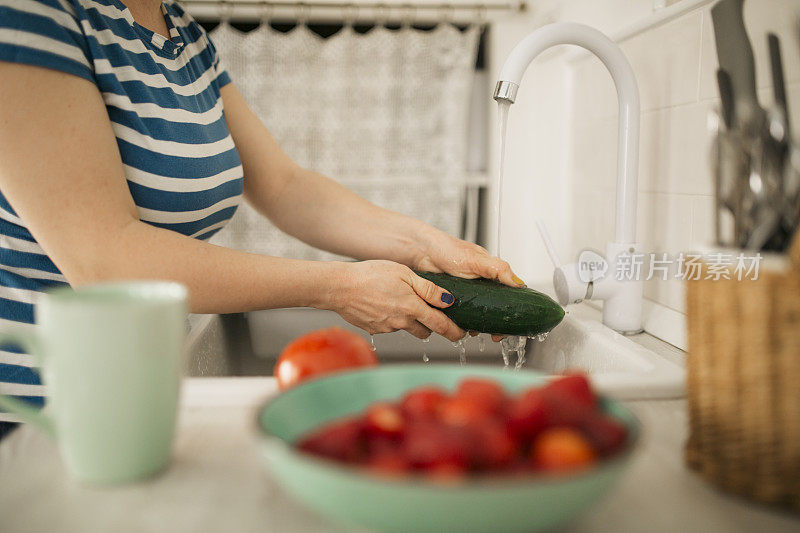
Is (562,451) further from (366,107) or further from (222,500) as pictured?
(366,107)

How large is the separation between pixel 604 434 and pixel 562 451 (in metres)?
0.03

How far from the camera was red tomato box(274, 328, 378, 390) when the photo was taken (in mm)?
508

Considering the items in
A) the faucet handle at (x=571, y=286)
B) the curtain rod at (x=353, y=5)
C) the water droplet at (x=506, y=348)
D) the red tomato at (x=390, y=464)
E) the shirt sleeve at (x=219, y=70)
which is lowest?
the water droplet at (x=506, y=348)

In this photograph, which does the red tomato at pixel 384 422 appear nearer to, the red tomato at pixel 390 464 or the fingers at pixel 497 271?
the red tomato at pixel 390 464

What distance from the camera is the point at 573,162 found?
1.44m

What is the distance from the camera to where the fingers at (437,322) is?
0.88m

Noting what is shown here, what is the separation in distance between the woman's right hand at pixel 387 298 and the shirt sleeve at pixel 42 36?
39cm

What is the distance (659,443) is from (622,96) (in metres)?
0.56

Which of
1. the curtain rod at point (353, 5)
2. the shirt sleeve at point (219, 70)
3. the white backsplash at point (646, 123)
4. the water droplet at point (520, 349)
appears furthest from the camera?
the curtain rod at point (353, 5)

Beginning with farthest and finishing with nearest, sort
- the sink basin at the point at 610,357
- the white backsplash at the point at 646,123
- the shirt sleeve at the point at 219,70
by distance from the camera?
1. the shirt sleeve at the point at 219,70
2. the white backsplash at the point at 646,123
3. the sink basin at the point at 610,357

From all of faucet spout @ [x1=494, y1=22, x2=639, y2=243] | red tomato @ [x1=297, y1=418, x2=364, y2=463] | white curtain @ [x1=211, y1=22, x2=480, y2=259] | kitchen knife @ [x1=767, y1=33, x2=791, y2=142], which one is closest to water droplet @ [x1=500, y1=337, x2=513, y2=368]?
faucet spout @ [x1=494, y1=22, x2=639, y2=243]

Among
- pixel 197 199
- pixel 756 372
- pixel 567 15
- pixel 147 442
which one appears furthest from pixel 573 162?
pixel 147 442

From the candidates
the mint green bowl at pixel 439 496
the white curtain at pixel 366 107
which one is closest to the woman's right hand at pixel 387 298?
the mint green bowl at pixel 439 496

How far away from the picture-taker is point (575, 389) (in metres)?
0.40
